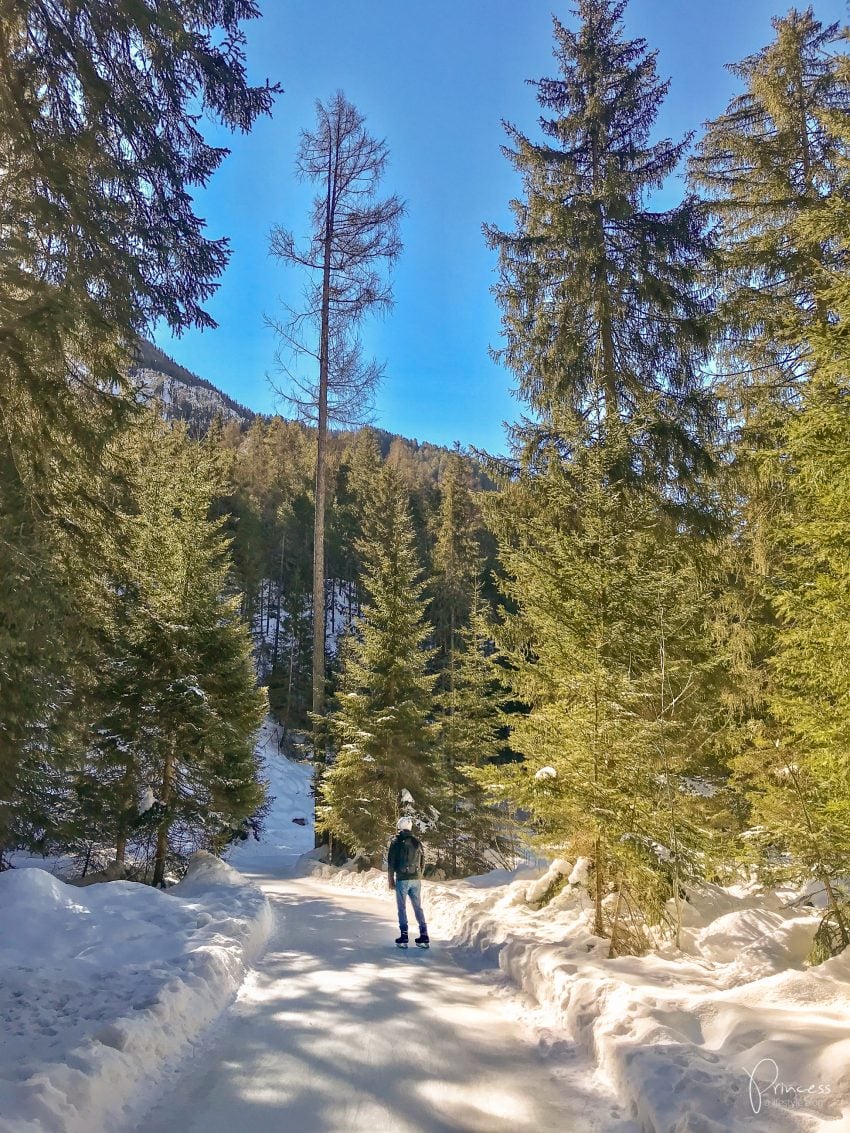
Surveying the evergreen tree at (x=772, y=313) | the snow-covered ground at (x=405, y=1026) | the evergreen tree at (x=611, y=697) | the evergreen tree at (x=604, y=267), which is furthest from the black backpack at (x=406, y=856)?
the evergreen tree at (x=604, y=267)

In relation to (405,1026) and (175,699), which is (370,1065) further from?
(175,699)

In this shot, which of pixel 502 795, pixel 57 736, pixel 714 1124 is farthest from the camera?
pixel 57 736

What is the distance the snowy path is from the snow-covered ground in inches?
0.8

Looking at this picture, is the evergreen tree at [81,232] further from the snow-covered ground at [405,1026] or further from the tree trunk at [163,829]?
the tree trunk at [163,829]

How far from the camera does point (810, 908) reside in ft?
28.1

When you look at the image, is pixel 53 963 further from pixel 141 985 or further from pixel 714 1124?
pixel 714 1124

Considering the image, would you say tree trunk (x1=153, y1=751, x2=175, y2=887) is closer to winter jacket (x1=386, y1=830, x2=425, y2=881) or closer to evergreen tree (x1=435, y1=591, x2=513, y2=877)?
winter jacket (x1=386, y1=830, x2=425, y2=881)

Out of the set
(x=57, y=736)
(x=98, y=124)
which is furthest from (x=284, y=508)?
(x=98, y=124)

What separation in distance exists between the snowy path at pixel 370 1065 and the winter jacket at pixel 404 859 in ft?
5.21

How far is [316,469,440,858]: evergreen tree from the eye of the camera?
1698 centimetres

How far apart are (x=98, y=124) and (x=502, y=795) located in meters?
8.55

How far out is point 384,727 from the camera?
57.7 ft

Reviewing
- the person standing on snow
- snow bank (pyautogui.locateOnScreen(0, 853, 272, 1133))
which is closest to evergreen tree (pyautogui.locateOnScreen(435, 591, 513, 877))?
the person standing on snow

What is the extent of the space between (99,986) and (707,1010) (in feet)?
16.3
